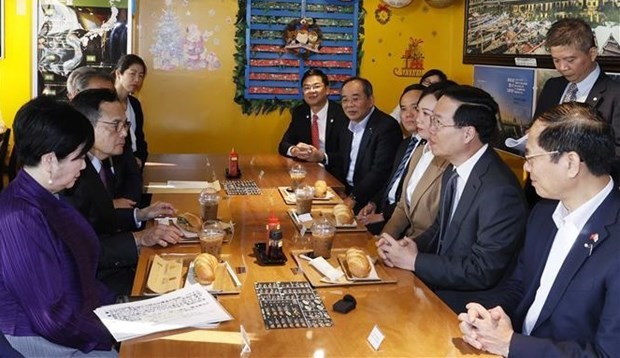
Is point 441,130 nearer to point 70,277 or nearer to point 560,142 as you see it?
point 560,142

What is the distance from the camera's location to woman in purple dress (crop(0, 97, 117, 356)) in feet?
5.98

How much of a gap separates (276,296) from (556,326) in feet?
2.69

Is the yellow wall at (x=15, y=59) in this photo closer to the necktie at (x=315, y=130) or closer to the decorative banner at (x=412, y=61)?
the necktie at (x=315, y=130)

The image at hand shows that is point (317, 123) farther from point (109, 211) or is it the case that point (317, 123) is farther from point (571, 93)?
point (109, 211)

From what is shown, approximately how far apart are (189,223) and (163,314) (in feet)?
3.05

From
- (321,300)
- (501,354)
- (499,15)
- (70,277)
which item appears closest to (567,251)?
(501,354)

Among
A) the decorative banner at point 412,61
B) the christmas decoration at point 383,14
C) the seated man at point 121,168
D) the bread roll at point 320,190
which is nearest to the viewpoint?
the bread roll at point 320,190

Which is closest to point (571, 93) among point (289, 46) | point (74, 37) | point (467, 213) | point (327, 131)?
point (467, 213)

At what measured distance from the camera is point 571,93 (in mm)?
3908

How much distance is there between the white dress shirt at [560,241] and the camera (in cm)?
191

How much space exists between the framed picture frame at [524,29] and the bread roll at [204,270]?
9.36 ft

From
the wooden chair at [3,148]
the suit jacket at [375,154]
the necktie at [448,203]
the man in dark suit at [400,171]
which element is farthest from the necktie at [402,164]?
the wooden chair at [3,148]

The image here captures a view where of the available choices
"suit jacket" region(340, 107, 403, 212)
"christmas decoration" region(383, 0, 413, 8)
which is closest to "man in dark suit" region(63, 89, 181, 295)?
"suit jacket" region(340, 107, 403, 212)

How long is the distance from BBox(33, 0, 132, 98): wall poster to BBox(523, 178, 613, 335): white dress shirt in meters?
4.76
